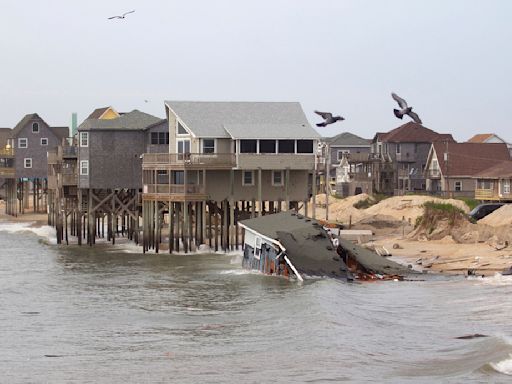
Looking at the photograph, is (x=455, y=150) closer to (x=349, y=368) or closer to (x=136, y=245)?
(x=136, y=245)

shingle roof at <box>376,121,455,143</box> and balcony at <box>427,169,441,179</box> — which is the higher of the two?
shingle roof at <box>376,121,455,143</box>

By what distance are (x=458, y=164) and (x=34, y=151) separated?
40.3 metres

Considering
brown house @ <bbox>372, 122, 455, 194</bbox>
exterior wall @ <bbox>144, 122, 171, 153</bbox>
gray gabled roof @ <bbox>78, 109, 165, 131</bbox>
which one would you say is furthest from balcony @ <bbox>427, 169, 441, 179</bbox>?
exterior wall @ <bbox>144, 122, 171, 153</bbox>

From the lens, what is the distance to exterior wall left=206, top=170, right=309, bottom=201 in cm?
5994

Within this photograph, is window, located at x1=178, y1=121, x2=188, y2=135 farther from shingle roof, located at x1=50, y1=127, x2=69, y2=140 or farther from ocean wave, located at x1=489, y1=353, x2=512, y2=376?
shingle roof, located at x1=50, y1=127, x2=69, y2=140

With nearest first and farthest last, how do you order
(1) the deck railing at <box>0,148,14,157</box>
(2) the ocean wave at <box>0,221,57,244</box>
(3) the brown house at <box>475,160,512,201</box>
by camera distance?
(2) the ocean wave at <box>0,221,57,244</box> < (3) the brown house at <box>475,160,512,201</box> < (1) the deck railing at <box>0,148,14,157</box>

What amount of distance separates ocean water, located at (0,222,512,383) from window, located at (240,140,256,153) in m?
11.1

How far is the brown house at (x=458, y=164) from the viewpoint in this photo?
103500 mm

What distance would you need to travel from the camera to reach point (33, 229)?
8400 cm

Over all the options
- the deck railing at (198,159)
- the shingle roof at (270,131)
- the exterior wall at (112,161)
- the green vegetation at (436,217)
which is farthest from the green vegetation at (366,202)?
the deck railing at (198,159)

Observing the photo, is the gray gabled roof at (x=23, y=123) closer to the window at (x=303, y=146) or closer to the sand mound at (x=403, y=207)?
the sand mound at (x=403, y=207)

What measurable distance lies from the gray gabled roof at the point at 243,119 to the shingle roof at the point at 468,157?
42086mm

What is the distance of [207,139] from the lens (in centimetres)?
6062

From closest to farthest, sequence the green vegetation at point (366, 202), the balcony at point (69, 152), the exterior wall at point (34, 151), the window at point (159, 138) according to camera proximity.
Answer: the window at point (159, 138) < the balcony at point (69, 152) < the green vegetation at point (366, 202) < the exterior wall at point (34, 151)
